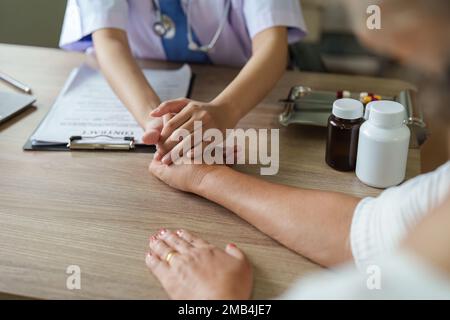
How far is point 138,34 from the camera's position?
58.1 inches

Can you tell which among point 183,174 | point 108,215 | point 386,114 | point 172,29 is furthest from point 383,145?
point 172,29

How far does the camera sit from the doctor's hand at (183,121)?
1.07 m

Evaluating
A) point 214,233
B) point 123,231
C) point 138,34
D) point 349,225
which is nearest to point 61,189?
point 123,231

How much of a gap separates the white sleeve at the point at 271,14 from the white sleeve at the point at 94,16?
283mm

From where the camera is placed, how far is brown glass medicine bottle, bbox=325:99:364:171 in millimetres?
995

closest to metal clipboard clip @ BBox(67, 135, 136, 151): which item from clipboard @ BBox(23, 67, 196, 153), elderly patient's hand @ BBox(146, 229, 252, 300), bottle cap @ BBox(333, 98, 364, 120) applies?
clipboard @ BBox(23, 67, 196, 153)

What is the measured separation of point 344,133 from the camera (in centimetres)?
101

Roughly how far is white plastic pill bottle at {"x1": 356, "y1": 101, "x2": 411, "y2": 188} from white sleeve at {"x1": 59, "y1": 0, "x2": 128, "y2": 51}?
634 millimetres

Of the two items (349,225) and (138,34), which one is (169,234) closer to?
(349,225)

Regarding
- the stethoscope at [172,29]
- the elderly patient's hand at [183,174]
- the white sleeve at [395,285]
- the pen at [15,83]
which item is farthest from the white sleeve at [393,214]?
the pen at [15,83]

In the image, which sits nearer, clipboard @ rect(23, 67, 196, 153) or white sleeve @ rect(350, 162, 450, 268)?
white sleeve @ rect(350, 162, 450, 268)

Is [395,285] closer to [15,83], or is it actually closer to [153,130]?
[153,130]

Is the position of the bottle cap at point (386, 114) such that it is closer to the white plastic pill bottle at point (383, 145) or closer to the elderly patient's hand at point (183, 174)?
the white plastic pill bottle at point (383, 145)

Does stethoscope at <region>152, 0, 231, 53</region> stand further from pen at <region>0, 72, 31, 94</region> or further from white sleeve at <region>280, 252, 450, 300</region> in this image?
white sleeve at <region>280, 252, 450, 300</region>
